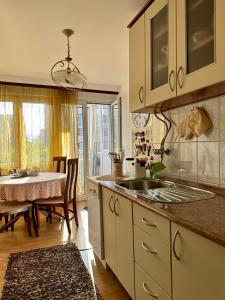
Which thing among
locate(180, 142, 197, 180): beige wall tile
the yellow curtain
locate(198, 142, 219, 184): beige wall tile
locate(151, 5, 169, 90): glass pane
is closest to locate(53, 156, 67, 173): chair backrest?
the yellow curtain

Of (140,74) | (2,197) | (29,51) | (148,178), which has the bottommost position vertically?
(2,197)

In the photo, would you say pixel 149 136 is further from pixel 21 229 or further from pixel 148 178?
pixel 21 229

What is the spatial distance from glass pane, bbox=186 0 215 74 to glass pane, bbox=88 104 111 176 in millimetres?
3613

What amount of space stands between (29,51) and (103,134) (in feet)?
7.82

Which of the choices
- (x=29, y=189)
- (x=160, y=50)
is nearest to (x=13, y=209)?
(x=29, y=189)

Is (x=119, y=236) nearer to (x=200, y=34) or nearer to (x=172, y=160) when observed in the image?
(x=172, y=160)

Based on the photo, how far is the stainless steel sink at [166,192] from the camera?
130cm

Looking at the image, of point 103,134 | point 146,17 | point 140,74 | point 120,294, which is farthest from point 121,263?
point 103,134

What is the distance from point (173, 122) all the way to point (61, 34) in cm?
156

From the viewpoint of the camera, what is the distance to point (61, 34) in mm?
2418

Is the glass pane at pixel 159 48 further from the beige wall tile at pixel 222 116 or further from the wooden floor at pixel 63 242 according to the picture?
the wooden floor at pixel 63 242

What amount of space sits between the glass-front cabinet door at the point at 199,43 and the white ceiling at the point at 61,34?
816 mm

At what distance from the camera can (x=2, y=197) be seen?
9.03 feet

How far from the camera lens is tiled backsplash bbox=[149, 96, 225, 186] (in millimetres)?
1424
